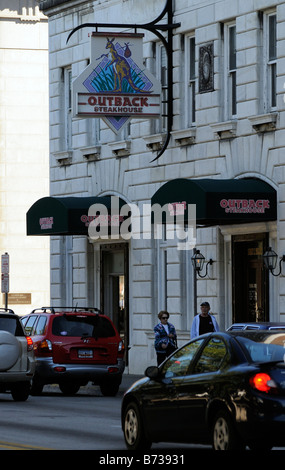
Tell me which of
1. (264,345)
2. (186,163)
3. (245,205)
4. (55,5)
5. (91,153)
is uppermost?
(55,5)

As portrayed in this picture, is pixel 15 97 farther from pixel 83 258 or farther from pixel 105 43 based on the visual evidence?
pixel 105 43

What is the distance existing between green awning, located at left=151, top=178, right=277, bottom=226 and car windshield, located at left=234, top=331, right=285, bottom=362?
46.0ft

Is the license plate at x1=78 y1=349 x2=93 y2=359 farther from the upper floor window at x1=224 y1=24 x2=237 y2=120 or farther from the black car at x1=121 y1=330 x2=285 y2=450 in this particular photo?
the black car at x1=121 y1=330 x2=285 y2=450

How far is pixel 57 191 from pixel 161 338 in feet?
40.4

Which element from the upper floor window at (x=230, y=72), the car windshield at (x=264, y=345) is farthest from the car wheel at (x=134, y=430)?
the upper floor window at (x=230, y=72)

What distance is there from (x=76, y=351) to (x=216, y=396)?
12350 millimetres

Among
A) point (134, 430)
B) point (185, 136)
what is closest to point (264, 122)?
point (185, 136)

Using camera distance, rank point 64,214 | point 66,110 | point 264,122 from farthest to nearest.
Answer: point 66,110 < point 64,214 < point 264,122

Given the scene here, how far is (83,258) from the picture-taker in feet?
119

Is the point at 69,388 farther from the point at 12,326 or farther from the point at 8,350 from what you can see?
the point at 8,350

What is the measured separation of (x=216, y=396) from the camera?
13.2 meters

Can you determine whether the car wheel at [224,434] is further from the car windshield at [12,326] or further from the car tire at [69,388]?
the car tire at [69,388]

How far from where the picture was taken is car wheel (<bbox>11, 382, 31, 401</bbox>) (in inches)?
942
